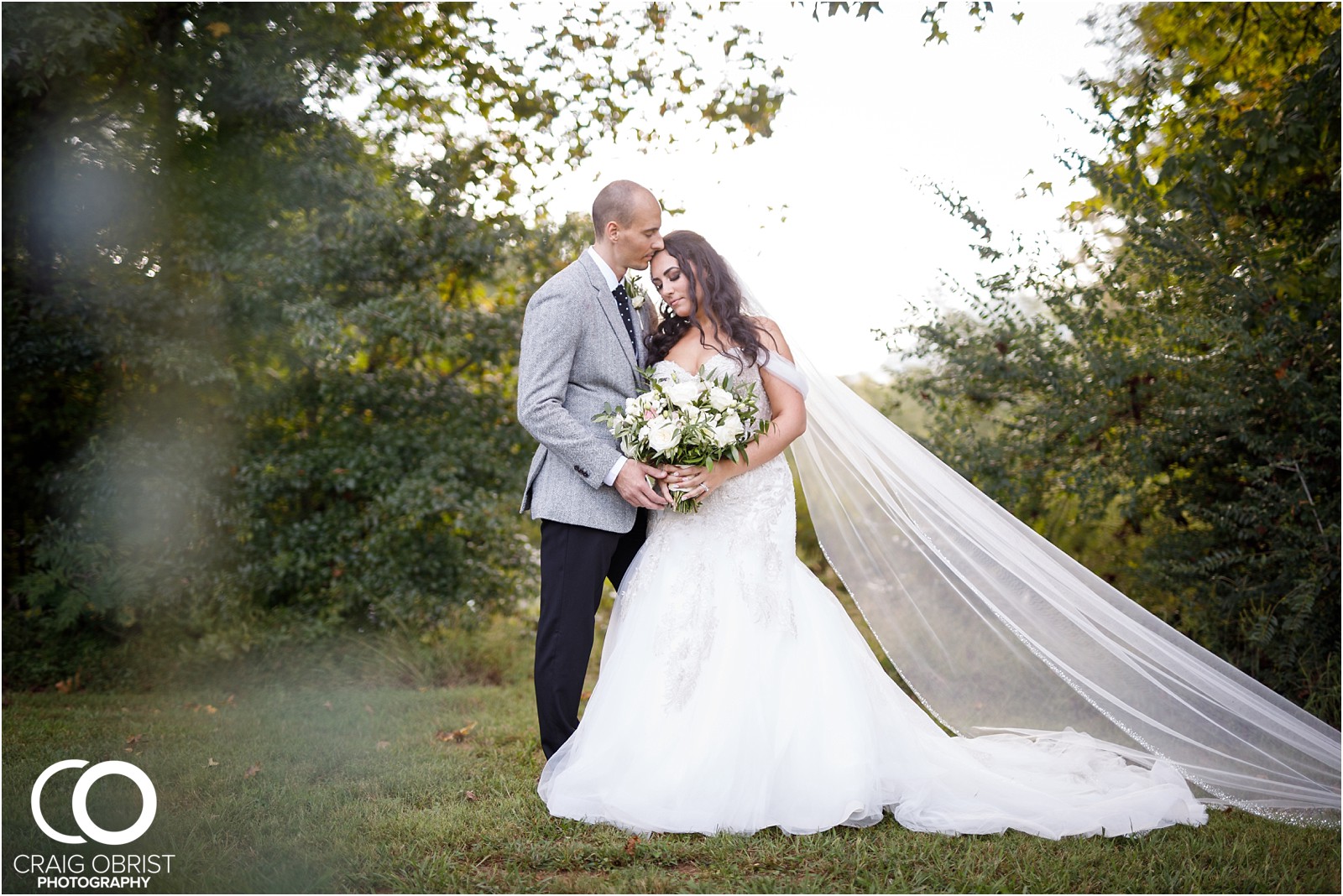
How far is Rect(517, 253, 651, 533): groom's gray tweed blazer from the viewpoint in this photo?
334 centimetres

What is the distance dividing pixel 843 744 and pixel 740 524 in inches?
32.8

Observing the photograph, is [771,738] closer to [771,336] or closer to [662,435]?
[662,435]

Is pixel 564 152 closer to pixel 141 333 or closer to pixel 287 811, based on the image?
pixel 141 333

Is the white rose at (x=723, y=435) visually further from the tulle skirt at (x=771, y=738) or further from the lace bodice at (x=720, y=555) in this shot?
the tulle skirt at (x=771, y=738)

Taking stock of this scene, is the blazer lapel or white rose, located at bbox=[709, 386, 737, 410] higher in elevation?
the blazer lapel

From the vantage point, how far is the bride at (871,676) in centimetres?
317

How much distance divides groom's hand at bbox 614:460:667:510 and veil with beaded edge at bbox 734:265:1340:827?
61cm

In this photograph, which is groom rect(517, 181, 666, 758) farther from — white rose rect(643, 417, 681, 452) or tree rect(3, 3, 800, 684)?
tree rect(3, 3, 800, 684)

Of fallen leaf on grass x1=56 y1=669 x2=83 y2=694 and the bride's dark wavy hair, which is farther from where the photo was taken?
fallen leaf on grass x1=56 y1=669 x2=83 y2=694

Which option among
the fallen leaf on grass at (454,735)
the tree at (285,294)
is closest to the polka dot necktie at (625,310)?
the fallen leaf on grass at (454,735)

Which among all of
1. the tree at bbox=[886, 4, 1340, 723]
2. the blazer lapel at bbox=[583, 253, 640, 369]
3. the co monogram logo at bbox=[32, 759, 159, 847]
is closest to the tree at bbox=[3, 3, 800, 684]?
the co monogram logo at bbox=[32, 759, 159, 847]

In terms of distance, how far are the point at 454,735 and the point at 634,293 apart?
2.35 m

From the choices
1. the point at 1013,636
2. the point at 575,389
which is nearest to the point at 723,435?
the point at 575,389

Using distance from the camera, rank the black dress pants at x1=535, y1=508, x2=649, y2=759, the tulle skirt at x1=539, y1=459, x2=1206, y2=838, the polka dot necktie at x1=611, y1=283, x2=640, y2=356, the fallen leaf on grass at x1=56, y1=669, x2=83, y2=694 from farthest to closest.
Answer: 1. the fallen leaf on grass at x1=56, y1=669, x2=83, y2=694
2. the polka dot necktie at x1=611, y1=283, x2=640, y2=356
3. the black dress pants at x1=535, y1=508, x2=649, y2=759
4. the tulle skirt at x1=539, y1=459, x2=1206, y2=838
